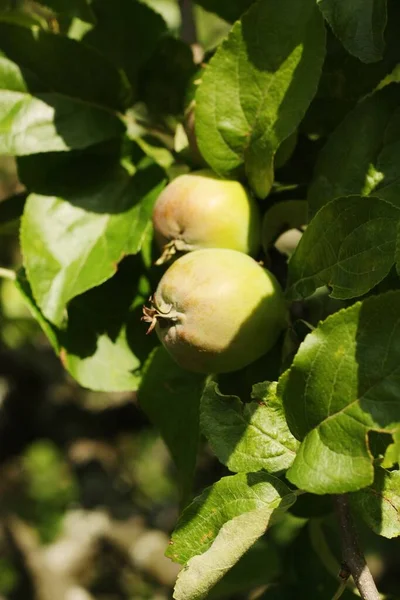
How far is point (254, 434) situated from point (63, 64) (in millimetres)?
473

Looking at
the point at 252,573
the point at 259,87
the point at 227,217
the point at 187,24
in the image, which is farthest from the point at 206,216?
the point at 252,573

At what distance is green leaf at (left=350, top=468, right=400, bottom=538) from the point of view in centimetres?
64

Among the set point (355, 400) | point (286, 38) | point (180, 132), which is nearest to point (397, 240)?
point (355, 400)

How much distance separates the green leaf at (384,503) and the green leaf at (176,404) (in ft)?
0.81

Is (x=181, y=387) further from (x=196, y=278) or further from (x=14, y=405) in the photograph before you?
(x=14, y=405)

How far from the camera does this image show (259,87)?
77cm

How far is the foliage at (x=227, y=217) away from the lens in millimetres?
605

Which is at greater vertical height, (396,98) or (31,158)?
(396,98)

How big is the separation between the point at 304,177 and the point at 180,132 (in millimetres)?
153

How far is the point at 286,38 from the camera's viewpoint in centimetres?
74

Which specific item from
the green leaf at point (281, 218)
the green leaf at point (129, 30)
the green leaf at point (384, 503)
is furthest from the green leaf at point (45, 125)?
the green leaf at point (384, 503)

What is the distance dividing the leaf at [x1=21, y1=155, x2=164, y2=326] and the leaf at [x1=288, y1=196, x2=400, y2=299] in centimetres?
22

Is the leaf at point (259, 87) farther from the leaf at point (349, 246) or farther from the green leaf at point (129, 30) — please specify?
the green leaf at point (129, 30)

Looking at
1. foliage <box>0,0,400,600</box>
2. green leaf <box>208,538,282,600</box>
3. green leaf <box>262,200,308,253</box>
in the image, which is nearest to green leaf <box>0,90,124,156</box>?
foliage <box>0,0,400,600</box>
